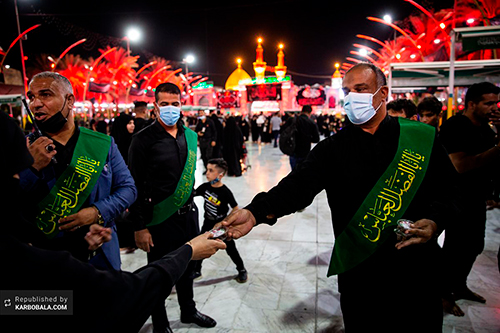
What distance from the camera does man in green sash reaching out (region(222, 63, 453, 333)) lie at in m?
2.06

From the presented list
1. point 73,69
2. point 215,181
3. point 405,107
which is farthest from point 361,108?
point 73,69

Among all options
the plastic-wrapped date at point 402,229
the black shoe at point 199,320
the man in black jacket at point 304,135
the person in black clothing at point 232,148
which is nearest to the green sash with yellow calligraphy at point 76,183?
the black shoe at point 199,320

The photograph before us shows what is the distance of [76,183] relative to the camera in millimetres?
2379

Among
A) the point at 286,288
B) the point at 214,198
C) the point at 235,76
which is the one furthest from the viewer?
the point at 235,76

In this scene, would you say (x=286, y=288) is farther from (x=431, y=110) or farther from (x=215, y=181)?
(x=431, y=110)

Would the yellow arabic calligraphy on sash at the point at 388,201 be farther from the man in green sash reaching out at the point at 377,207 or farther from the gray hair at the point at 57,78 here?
the gray hair at the point at 57,78

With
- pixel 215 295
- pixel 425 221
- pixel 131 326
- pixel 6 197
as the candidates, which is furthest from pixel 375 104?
pixel 215 295

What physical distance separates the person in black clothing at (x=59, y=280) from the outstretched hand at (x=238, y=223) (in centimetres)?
87

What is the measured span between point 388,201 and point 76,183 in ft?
7.14

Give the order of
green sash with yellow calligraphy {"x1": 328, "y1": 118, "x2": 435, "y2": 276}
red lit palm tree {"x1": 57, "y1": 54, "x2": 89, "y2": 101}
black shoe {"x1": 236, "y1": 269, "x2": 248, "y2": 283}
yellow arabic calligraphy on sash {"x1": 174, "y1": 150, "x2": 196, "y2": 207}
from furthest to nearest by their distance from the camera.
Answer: red lit palm tree {"x1": 57, "y1": 54, "x2": 89, "y2": 101}, black shoe {"x1": 236, "y1": 269, "x2": 248, "y2": 283}, yellow arabic calligraphy on sash {"x1": 174, "y1": 150, "x2": 196, "y2": 207}, green sash with yellow calligraphy {"x1": 328, "y1": 118, "x2": 435, "y2": 276}

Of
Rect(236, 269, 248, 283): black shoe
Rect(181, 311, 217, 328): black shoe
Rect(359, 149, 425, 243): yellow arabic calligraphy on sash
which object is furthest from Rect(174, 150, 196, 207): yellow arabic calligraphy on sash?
Rect(359, 149, 425, 243): yellow arabic calligraphy on sash

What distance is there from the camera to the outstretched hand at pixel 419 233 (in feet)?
6.42

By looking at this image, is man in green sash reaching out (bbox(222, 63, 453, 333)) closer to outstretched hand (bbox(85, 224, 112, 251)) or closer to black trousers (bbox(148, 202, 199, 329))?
outstretched hand (bbox(85, 224, 112, 251))

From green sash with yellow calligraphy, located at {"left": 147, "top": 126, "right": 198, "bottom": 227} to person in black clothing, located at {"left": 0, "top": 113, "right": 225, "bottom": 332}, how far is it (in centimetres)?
202
